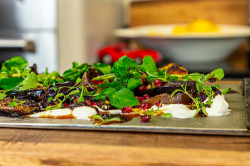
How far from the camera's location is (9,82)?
1197 mm

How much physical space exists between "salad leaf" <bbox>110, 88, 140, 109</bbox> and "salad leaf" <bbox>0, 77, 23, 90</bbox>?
1.15ft

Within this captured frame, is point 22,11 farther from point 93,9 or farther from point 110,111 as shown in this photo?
point 110,111

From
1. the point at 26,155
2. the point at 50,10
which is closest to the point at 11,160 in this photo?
the point at 26,155

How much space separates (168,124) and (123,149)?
6.3 inches

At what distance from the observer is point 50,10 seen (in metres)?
2.33

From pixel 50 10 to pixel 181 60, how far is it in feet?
3.86

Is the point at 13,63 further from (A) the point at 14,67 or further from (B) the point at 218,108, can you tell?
(B) the point at 218,108

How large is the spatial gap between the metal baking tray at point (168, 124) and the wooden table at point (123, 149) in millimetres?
15

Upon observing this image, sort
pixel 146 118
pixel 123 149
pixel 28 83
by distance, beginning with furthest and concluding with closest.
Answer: pixel 28 83, pixel 146 118, pixel 123 149

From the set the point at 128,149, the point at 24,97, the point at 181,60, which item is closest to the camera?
the point at 128,149

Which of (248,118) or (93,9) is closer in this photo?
(248,118)

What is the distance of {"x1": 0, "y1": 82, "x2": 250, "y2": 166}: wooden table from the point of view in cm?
79

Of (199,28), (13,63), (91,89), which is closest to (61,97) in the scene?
(91,89)

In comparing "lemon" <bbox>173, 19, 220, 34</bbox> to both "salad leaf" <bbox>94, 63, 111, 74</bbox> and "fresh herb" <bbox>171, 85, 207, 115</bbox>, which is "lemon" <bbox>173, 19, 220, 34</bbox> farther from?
"fresh herb" <bbox>171, 85, 207, 115</bbox>
